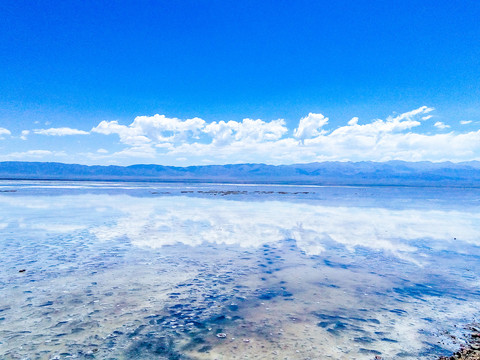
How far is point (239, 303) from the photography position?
8.57 m

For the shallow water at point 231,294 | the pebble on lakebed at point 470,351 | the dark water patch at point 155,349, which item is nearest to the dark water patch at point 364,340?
the shallow water at point 231,294

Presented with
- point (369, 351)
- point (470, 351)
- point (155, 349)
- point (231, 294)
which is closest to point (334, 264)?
point (231, 294)

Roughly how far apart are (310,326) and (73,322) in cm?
557

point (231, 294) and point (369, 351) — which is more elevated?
point (231, 294)

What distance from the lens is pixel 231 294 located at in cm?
920

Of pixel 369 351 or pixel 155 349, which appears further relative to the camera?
pixel 369 351

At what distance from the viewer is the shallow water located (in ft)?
21.4

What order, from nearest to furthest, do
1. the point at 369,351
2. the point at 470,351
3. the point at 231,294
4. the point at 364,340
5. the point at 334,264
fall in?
the point at 470,351 < the point at 369,351 < the point at 364,340 < the point at 231,294 < the point at 334,264

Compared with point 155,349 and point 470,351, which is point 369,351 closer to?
point 470,351

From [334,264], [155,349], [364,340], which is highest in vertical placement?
[155,349]

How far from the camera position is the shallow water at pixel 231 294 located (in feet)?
21.4

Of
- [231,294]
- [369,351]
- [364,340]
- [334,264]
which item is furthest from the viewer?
[334,264]

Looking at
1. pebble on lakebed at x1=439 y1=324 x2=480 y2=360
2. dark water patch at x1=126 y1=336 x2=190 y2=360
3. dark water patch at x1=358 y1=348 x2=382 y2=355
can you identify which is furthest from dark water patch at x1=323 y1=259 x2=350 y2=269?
dark water patch at x1=126 y1=336 x2=190 y2=360

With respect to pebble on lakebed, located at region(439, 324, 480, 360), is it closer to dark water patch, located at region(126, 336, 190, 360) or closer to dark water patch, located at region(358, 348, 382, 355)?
dark water patch, located at region(358, 348, 382, 355)
